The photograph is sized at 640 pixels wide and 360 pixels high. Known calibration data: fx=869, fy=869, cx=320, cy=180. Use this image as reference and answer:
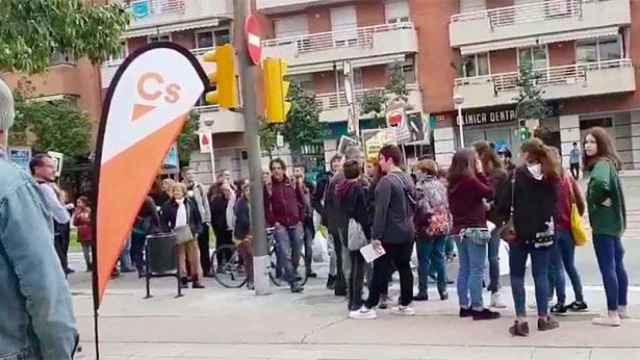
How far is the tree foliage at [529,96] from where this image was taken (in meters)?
36.0

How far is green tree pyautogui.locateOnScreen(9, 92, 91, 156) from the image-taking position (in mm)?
34406

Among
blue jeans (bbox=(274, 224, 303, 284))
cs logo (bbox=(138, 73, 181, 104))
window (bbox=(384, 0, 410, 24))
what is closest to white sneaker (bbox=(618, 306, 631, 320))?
cs logo (bbox=(138, 73, 181, 104))

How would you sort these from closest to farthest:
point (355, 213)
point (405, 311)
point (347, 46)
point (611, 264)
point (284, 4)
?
point (611, 264) < point (405, 311) < point (355, 213) < point (347, 46) < point (284, 4)

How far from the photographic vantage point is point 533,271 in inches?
310

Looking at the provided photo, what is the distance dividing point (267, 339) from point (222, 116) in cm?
3496

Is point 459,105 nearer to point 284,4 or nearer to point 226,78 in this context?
point 284,4

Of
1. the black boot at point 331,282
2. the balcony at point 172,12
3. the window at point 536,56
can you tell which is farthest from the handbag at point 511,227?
the balcony at point 172,12

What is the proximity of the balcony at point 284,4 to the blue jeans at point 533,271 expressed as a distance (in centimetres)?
3395

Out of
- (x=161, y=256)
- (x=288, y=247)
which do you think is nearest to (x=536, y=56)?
(x=288, y=247)

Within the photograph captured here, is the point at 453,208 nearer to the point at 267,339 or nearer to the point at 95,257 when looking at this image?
the point at 267,339

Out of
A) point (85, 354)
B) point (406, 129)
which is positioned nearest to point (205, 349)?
point (85, 354)

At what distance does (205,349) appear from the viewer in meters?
8.28

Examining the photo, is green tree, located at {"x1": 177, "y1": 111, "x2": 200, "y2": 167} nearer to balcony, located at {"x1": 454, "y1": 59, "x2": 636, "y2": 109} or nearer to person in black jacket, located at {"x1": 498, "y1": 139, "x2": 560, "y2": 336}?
balcony, located at {"x1": 454, "y1": 59, "x2": 636, "y2": 109}

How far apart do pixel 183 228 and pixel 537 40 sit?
28.4 meters
